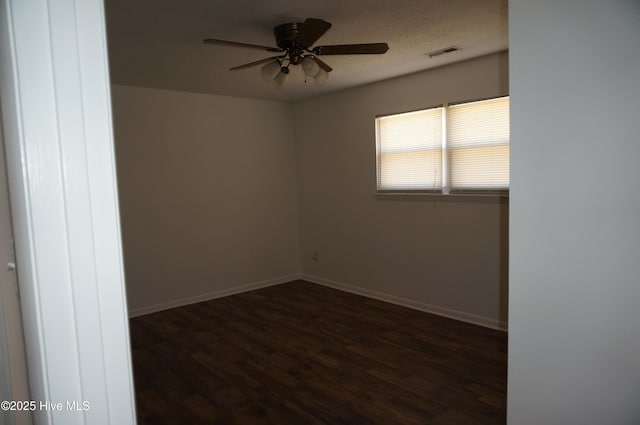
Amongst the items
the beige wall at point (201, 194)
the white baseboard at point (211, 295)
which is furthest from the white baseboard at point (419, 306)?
the beige wall at point (201, 194)

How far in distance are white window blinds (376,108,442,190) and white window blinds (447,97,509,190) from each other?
167 mm

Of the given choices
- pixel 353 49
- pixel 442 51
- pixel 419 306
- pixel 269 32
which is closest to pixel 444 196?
pixel 419 306

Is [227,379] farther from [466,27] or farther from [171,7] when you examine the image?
[466,27]

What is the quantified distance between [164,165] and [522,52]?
13.8 feet

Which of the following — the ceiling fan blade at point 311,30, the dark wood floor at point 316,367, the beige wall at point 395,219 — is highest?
the ceiling fan blade at point 311,30

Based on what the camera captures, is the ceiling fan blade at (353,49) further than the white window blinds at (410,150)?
No

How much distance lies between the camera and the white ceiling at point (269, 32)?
2.40 meters

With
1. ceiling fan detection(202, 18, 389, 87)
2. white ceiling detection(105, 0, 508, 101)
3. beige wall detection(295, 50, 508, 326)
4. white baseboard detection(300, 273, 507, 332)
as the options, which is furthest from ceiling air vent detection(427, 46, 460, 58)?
white baseboard detection(300, 273, 507, 332)

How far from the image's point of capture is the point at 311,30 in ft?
7.51

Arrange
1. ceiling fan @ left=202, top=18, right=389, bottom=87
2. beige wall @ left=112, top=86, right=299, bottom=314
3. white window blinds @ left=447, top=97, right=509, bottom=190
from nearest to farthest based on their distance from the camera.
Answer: ceiling fan @ left=202, top=18, right=389, bottom=87 < white window blinds @ left=447, top=97, right=509, bottom=190 < beige wall @ left=112, top=86, right=299, bottom=314

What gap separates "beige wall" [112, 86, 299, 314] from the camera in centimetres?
444

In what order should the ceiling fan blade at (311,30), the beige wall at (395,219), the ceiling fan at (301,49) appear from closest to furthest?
the ceiling fan blade at (311,30) < the ceiling fan at (301,49) < the beige wall at (395,219)

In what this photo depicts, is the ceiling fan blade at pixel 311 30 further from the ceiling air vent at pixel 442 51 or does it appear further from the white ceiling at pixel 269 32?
the ceiling air vent at pixel 442 51

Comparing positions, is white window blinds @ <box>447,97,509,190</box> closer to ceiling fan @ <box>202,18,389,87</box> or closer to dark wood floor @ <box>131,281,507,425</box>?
dark wood floor @ <box>131,281,507,425</box>
